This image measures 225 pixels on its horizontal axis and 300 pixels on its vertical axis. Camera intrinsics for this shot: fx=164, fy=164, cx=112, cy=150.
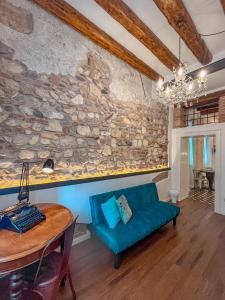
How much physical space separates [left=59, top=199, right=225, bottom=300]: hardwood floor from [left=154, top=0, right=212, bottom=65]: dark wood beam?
10.2ft

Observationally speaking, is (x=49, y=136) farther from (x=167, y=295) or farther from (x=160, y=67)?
(x=160, y=67)

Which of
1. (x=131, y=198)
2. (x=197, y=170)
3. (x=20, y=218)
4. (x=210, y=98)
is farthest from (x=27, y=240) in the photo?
(x=197, y=170)

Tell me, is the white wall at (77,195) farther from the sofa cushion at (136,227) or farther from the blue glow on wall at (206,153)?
the blue glow on wall at (206,153)

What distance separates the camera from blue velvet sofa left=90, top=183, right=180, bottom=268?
2043 mm

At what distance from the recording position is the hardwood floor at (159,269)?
1675 mm

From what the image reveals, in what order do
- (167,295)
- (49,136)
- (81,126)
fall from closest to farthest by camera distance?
(167,295)
(49,136)
(81,126)

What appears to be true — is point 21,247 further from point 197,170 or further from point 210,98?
point 197,170

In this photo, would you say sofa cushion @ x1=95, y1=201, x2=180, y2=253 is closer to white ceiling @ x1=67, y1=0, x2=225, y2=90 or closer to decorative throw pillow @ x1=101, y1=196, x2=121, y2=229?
decorative throw pillow @ x1=101, y1=196, x2=121, y2=229

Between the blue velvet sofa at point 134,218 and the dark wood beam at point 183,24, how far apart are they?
8.39 ft

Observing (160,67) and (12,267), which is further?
(160,67)

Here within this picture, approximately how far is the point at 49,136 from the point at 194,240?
2777 millimetres

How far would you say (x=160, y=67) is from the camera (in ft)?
11.6

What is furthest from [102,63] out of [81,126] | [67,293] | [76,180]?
[67,293]

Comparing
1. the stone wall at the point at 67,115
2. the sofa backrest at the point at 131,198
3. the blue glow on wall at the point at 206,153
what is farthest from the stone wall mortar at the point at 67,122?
the blue glow on wall at the point at 206,153
